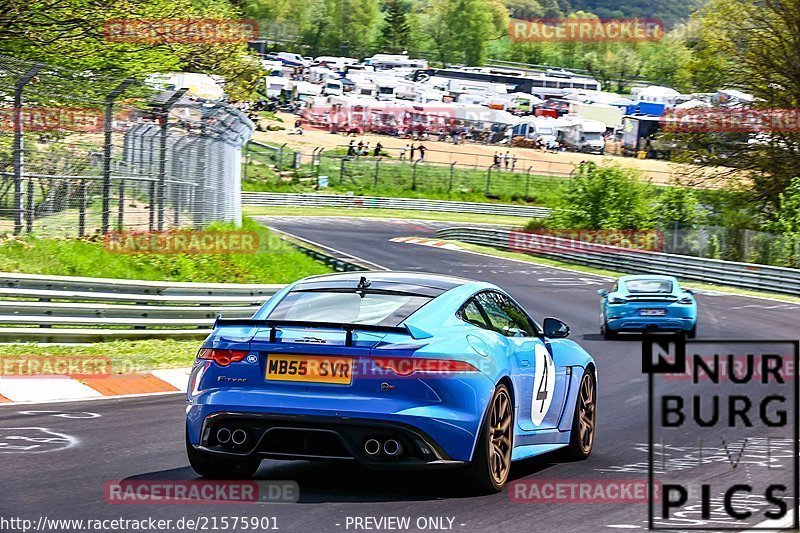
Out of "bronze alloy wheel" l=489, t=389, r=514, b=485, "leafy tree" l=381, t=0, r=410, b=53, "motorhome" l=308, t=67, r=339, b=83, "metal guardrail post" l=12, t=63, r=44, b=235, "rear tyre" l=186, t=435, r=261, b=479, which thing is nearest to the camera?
"bronze alloy wheel" l=489, t=389, r=514, b=485

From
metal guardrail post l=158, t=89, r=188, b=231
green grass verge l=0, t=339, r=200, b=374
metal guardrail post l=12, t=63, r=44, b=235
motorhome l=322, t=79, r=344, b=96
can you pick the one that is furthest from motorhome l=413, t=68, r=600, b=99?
green grass verge l=0, t=339, r=200, b=374

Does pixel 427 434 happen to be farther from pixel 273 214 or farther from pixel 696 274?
pixel 273 214

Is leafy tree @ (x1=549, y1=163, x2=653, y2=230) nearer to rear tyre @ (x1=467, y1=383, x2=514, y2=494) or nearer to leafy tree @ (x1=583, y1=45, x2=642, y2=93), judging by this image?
rear tyre @ (x1=467, y1=383, x2=514, y2=494)

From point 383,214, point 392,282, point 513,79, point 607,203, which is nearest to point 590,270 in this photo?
point 607,203

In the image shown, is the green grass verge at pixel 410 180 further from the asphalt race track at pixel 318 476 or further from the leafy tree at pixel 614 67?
the leafy tree at pixel 614 67

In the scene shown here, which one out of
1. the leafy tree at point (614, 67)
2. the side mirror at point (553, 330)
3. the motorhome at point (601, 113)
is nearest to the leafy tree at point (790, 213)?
the side mirror at point (553, 330)

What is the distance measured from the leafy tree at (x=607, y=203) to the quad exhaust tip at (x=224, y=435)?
3913 cm

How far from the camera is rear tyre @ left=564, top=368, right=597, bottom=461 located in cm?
896

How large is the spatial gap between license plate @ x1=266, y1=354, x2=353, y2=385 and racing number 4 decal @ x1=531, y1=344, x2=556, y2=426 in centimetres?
162

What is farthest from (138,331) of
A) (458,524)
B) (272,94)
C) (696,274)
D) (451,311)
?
(272,94)

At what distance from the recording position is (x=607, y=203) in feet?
150

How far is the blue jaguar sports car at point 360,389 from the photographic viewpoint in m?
6.78

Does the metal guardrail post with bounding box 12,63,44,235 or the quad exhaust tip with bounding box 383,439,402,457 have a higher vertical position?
the metal guardrail post with bounding box 12,63,44,235

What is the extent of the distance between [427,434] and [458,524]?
625mm
